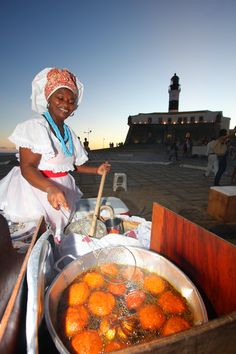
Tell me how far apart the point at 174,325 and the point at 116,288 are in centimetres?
42

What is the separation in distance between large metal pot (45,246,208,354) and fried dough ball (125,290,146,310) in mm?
251

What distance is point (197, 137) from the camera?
46969mm

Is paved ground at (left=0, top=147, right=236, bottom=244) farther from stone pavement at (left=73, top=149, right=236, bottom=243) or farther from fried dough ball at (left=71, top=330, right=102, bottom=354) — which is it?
fried dough ball at (left=71, top=330, right=102, bottom=354)

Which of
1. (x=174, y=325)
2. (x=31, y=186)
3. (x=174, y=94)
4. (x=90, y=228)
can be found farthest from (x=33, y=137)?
(x=174, y=94)

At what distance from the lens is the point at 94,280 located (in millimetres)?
1424

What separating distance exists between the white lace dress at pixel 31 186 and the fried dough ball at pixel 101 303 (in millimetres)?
884

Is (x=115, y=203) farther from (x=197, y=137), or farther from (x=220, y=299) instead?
(x=197, y=137)

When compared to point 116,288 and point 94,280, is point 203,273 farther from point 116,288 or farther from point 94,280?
point 94,280

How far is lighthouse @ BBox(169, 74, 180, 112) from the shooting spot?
175ft

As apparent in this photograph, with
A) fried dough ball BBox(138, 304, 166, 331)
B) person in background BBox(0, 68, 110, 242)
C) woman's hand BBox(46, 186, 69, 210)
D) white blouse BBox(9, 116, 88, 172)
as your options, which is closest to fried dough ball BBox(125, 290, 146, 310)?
fried dough ball BBox(138, 304, 166, 331)

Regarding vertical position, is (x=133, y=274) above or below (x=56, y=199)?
below

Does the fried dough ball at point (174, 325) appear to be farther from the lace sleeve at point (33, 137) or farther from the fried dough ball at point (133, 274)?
the lace sleeve at point (33, 137)

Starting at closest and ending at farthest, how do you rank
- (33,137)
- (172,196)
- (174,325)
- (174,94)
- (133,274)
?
(174,325)
(133,274)
(33,137)
(172,196)
(174,94)

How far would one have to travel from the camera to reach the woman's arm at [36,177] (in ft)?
4.66
